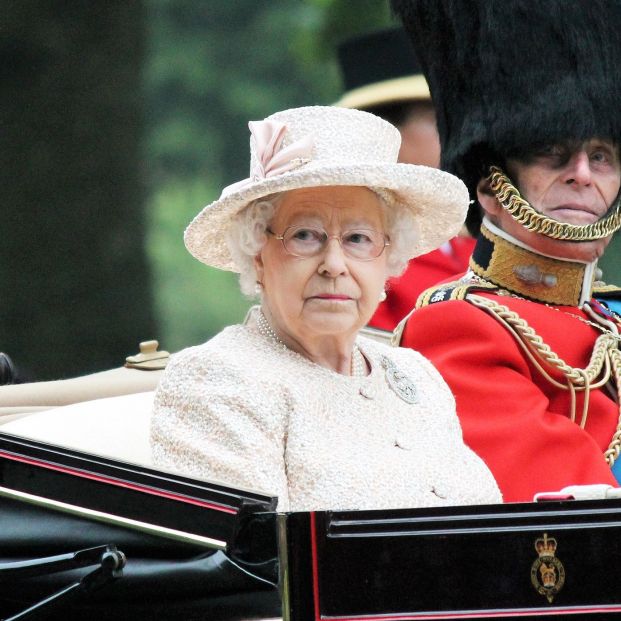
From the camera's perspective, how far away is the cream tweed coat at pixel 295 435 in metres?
3.16

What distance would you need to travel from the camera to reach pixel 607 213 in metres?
4.27

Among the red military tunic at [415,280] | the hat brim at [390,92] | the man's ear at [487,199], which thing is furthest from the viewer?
the hat brim at [390,92]

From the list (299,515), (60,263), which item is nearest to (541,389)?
(299,515)

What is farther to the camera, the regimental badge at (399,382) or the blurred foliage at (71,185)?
the blurred foliage at (71,185)

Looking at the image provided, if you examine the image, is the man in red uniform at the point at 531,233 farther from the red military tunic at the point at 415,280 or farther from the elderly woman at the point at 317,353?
the red military tunic at the point at 415,280

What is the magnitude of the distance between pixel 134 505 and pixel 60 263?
13.7ft

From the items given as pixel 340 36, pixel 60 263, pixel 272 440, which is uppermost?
pixel 340 36

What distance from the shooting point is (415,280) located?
225 inches

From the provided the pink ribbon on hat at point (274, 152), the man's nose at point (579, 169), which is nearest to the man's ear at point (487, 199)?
the man's nose at point (579, 169)

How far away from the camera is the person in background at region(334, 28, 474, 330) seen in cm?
570

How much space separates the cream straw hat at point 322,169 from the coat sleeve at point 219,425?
350mm

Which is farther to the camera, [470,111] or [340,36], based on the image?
[340,36]

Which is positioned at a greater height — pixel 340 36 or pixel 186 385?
pixel 340 36

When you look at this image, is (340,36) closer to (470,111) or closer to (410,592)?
(470,111)
